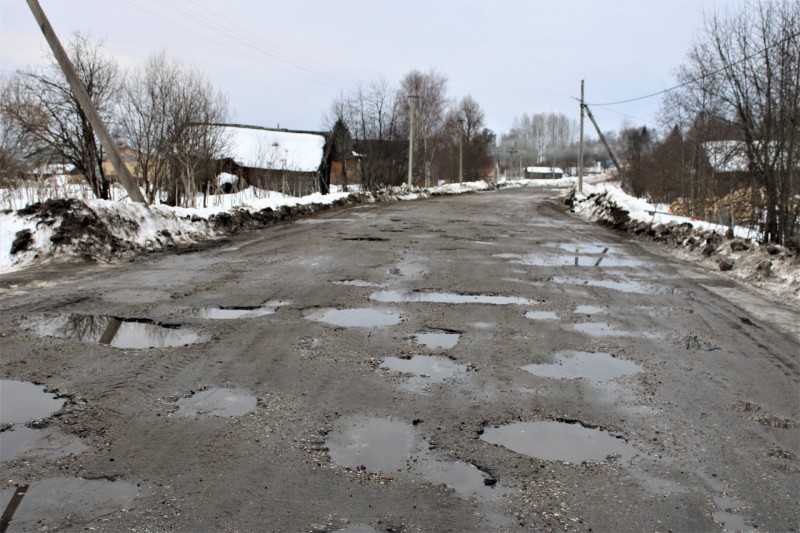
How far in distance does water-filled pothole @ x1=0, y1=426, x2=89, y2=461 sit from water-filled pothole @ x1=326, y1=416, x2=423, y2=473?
4.82ft

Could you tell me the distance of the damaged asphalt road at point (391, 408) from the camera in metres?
3.08

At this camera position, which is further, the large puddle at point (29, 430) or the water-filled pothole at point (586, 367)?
the water-filled pothole at point (586, 367)

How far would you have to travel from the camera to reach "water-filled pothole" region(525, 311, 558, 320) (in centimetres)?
717

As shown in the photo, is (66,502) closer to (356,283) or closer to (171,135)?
(356,283)

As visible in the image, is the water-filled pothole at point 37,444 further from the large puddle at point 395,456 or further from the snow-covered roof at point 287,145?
the snow-covered roof at point 287,145

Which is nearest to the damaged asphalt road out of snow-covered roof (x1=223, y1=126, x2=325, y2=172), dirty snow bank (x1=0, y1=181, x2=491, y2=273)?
dirty snow bank (x1=0, y1=181, x2=491, y2=273)

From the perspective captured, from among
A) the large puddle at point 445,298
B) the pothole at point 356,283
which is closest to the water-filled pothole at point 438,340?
the large puddle at point 445,298

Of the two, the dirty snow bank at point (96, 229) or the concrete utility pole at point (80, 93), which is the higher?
the concrete utility pole at point (80, 93)

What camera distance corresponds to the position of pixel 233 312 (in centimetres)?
716

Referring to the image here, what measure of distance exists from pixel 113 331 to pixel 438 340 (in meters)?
3.27

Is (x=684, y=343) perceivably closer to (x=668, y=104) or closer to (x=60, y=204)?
(x=60, y=204)

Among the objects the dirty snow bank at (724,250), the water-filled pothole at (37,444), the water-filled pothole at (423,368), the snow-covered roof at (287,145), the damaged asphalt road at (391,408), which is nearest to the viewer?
the damaged asphalt road at (391,408)

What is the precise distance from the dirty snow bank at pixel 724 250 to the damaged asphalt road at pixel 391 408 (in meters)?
1.00

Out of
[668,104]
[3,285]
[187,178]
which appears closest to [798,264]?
[3,285]
